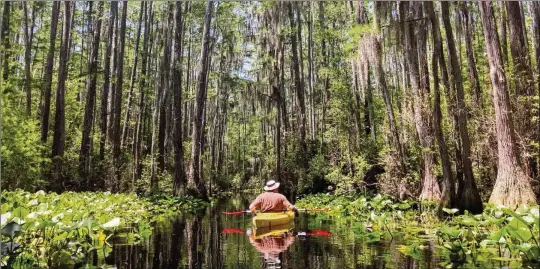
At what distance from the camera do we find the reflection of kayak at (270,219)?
786 cm

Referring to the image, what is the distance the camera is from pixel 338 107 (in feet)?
56.0

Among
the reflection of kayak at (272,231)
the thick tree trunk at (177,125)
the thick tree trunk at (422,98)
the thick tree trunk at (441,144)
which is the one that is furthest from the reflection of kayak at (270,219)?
the thick tree trunk at (177,125)

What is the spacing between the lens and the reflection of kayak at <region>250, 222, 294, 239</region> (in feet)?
24.6

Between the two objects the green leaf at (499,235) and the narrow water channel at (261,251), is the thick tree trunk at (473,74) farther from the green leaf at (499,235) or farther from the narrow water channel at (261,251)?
the green leaf at (499,235)

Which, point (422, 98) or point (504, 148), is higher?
point (422, 98)

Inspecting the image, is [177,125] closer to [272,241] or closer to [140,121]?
[140,121]

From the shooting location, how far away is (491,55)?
7914 mm

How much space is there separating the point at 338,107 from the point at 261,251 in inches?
470

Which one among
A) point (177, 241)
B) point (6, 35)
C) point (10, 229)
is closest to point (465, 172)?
point (177, 241)

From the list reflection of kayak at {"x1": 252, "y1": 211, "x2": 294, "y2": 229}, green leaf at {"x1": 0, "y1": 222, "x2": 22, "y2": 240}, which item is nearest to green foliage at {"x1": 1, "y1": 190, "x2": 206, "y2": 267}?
green leaf at {"x1": 0, "y1": 222, "x2": 22, "y2": 240}

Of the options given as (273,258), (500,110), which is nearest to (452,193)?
(500,110)

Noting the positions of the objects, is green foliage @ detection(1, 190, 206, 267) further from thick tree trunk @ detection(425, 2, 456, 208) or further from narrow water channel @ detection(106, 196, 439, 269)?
thick tree trunk @ detection(425, 2, 456, 208)

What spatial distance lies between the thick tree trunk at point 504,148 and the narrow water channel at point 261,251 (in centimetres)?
239

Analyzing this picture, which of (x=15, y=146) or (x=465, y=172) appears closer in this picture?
(x=15, y=146)
